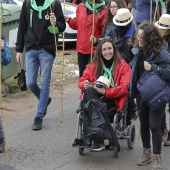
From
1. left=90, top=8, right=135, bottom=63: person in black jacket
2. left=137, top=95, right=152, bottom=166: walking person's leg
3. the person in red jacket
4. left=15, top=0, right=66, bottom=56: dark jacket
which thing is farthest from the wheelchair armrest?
the person in red jacket

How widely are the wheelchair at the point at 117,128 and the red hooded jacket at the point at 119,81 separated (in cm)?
12

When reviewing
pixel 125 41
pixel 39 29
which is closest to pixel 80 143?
pixel 125 41

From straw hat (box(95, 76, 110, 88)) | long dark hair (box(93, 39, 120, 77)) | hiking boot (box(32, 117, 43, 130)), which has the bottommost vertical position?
hiking boot (box(32, 117, 43, 130))

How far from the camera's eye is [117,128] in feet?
21.0

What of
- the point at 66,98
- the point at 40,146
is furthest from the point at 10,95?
the point at 40,146

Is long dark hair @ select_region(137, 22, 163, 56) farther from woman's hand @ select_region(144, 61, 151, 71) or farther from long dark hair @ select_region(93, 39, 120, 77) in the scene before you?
long dark hair @ select_region(93, 39, 120, 77)

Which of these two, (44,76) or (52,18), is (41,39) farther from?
(44,76)

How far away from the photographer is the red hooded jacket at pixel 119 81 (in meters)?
6.27

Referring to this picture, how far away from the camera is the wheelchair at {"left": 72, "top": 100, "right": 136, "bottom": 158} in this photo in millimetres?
6102

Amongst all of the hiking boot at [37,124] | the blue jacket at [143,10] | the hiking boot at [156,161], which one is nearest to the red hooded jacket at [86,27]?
the hiking boot at [37,124]

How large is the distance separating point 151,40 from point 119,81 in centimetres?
91

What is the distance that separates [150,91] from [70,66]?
6430mm

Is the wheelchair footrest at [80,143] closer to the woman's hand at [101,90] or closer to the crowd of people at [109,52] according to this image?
the crowd of people at [109,52]

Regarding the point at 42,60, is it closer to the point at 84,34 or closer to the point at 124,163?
the point at 84,34
